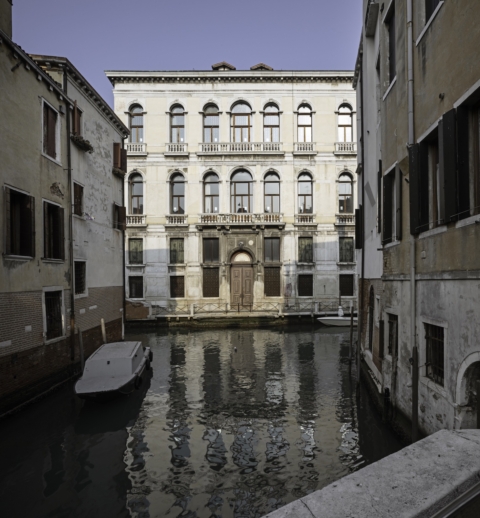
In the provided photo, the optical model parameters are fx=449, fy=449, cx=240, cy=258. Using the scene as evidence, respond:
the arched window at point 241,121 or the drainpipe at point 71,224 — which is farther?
the arched window at point 241,121

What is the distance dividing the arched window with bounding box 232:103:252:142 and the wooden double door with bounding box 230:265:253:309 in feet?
25.1

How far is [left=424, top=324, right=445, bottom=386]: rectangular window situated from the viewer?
6102 mm

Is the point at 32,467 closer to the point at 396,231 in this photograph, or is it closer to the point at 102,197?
the point at 396,231

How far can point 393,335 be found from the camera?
8.34 metres

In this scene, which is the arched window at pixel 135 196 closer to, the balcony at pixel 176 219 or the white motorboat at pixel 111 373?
the balcony at pixel 176 219

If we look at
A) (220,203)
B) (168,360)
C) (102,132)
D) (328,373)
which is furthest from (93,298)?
(220,203)

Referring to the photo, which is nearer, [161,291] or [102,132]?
[102,132]

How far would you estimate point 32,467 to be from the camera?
23.6 ft

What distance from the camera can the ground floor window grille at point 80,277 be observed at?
1381cm

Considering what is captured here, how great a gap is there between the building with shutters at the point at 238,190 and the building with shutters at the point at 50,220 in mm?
8821

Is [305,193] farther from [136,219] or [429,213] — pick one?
[429,213]

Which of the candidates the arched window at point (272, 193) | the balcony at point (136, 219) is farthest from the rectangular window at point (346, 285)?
the balcony at point (136, 219)

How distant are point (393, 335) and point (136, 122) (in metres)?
22.3

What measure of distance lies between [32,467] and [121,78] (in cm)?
2351
